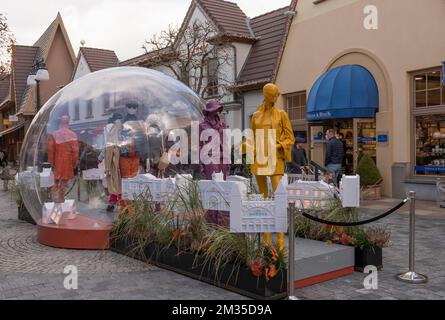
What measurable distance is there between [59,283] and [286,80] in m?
13.9

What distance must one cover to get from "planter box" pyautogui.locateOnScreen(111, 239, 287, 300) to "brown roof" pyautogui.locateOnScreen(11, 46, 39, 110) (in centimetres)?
3465

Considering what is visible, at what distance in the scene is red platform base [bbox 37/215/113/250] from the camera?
7.73m

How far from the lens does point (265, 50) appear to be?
66.3 feet

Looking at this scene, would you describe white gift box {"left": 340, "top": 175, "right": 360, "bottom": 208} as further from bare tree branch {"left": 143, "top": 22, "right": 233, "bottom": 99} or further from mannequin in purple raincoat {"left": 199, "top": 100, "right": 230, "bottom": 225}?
bare tree branch {"left": 143, "top": 22, "right": 233, "bottom": 99}

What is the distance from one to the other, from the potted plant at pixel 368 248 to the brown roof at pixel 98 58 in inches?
1165

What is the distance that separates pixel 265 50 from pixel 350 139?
623cm

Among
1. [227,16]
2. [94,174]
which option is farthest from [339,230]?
Result: [227,16]

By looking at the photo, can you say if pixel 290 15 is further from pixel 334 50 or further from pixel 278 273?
pixel 278 273

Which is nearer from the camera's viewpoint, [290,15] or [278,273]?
[278,273]

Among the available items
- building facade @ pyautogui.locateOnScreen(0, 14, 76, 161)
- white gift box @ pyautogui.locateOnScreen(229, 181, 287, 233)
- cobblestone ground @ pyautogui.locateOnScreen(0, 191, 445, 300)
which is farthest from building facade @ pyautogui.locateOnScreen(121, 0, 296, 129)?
building facade @ pyautogui.locateOnScreen(0, 14, 76, 161)

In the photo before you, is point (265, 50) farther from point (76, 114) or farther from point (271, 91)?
point (271, 91)

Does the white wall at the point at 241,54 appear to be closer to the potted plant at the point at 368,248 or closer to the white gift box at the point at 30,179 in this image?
the white gift box at the point at 30,179

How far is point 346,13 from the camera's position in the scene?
619 inches

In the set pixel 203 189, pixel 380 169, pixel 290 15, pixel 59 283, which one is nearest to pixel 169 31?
pixel 290 15
